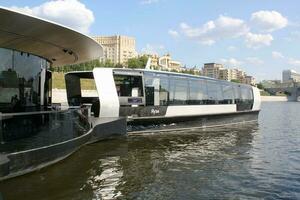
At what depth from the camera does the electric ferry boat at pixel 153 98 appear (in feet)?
67.5

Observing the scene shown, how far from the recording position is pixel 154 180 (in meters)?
11.5

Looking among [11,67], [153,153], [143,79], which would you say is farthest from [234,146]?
[11,67]

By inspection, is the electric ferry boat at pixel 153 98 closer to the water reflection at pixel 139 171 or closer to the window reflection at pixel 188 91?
the window reflection at pixel 188 91

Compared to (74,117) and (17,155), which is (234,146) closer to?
(74,117)

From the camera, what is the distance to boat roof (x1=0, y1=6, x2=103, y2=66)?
36.5ft

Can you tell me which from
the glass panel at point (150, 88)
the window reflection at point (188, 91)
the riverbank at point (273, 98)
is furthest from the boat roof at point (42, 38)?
the riverbank at point (273, 98)

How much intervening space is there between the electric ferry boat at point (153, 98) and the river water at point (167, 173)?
215 cm

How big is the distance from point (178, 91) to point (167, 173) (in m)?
12.0

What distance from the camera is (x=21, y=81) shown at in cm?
1461

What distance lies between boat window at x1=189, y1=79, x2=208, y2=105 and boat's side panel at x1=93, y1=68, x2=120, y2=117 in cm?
595

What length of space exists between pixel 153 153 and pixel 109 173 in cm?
411

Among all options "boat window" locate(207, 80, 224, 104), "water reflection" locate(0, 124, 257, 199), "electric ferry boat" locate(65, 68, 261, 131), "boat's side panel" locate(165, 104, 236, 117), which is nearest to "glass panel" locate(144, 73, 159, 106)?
"electric ferry boat" locate(65, 68, 261, 131)

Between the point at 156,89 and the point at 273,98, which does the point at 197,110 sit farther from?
the point at 273,98

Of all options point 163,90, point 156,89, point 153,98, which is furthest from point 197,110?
point 153,98
